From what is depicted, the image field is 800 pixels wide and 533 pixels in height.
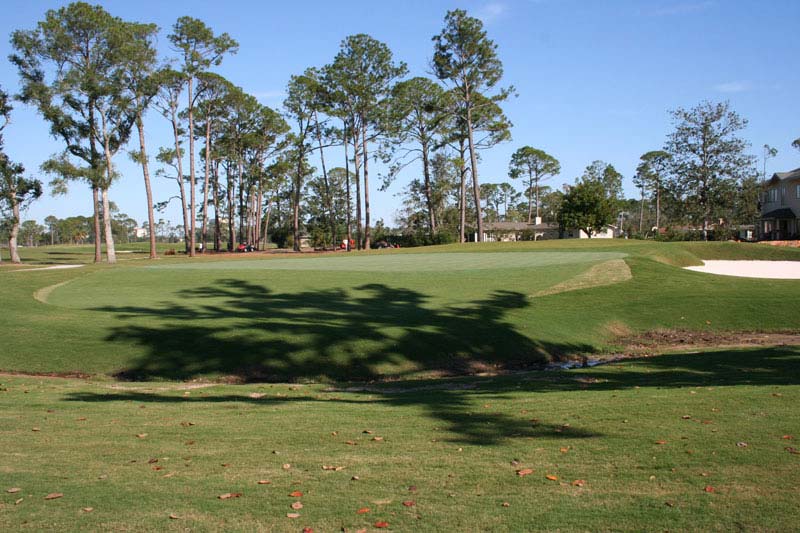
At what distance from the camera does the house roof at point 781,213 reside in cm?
7677

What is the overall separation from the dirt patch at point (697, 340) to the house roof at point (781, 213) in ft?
216

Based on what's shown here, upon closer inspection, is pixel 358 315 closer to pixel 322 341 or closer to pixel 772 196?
pixel 322 341

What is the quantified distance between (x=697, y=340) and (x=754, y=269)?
2006 cm

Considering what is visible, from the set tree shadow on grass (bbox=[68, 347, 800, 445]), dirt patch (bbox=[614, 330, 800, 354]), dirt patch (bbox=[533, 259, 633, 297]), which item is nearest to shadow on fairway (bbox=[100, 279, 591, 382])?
tree shadow on grass (bbox=[68, 347, 800, 445])

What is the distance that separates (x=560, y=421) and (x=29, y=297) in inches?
944

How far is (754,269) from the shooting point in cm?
3738

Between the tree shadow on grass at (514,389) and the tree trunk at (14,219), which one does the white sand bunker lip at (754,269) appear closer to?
the tree shadow on grass at (514,389)

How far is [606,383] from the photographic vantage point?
12.7 meters

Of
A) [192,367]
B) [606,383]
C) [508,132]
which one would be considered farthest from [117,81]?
[606,383]

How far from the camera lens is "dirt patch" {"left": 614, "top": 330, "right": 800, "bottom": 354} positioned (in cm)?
1958

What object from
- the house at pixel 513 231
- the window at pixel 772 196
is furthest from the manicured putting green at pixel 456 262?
the house at pixel 513 231

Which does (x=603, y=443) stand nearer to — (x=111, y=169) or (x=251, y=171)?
(x=111, y=169)

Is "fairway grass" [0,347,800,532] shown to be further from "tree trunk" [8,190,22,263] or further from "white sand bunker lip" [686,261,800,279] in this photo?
"tree trunk" [8,190,22,263]

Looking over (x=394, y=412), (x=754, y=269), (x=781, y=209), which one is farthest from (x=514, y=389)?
(x=781, y=209)
